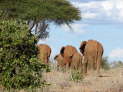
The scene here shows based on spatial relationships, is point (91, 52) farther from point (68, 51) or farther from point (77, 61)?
point (68, 51)

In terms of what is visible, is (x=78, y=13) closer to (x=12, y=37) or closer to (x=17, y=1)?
(x=17, y=1)

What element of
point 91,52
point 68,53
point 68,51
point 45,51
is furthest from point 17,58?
point 45,51

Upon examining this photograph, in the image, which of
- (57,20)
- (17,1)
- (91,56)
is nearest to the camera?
(91,56)

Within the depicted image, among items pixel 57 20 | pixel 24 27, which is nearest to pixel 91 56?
pixel 57 20

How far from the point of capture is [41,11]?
34094 mm

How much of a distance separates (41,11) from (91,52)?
17.1ft

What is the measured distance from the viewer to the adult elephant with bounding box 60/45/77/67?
1314 inches

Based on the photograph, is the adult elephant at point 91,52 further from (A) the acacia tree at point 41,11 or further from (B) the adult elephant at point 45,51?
(B) the adult elephant at point 45,51

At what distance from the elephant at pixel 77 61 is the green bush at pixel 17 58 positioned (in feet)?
57.1

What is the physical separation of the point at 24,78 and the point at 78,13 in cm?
2166

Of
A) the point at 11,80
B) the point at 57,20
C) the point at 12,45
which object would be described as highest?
the point at 57,20

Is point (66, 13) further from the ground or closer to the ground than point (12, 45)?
further from the ground

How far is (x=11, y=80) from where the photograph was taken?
47.5 feet

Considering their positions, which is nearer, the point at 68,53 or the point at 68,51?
the point at 68,53
